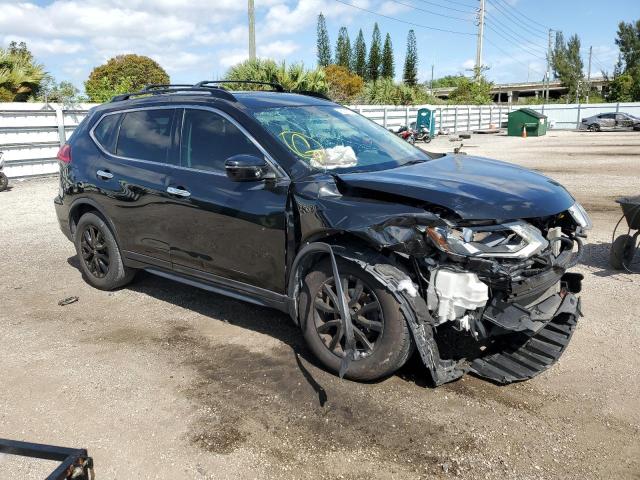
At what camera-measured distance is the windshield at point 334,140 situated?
4.06m

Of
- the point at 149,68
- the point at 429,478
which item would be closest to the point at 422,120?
the point at 429,478

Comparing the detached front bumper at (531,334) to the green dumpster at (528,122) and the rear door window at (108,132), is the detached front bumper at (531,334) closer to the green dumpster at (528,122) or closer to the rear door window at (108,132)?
the rear door window at (108,132)

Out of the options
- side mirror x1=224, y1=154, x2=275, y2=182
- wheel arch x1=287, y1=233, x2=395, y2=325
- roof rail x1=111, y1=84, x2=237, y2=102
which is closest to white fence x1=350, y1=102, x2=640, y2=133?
roof rail x1=111, y1=84, x2=237, y2=102

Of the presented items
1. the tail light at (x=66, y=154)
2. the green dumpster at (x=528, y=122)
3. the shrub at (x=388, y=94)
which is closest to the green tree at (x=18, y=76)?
the tail light at (x=66, y=154)

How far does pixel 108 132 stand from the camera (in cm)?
524

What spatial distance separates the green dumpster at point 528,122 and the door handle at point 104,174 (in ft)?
105

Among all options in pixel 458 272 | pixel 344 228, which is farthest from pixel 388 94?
pixel 458 272

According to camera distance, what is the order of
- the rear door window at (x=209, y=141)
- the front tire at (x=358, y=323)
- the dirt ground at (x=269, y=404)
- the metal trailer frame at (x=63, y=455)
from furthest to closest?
the rear door window at (x=209, y=141)
the front tire at (x=358, y=323)
the dirt ground at (x=269, y=404)
the metal trailer frame at (x=63, y=455)

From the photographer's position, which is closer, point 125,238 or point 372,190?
point 372,190

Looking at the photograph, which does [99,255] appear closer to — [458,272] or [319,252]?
[319,252]

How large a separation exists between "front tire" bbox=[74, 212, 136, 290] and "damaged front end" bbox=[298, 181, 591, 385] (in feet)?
8.52

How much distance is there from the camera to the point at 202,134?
4398mm

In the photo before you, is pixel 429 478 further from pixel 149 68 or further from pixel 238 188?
pixel 149 68

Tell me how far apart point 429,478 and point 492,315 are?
3.21 feet
